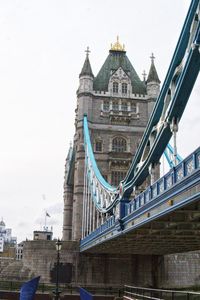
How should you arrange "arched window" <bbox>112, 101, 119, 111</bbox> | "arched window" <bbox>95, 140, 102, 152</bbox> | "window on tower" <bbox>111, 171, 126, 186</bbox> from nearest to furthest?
"window on tower" <bbox>111, 171, 126, 186</bbox> < "arched window" <bbox>95, 140, 102, 152</bbox> < "arched window" <bbox>112, 101, 119, 111</bbox>

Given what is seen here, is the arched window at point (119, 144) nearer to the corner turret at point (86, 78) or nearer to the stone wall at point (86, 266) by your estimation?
the corner turret at point (86, 78)

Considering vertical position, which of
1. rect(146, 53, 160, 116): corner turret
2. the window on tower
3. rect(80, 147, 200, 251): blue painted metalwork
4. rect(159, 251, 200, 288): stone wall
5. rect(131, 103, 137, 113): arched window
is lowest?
rect(159, 251, 200, 288): stone wall

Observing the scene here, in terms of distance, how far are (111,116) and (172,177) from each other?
3795 cm

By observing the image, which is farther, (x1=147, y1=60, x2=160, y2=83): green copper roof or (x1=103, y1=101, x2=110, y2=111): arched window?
(x1=147, y1=60, x2=160, y2=83): green copper roof

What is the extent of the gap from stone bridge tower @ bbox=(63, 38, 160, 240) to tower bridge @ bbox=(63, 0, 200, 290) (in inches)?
4.4

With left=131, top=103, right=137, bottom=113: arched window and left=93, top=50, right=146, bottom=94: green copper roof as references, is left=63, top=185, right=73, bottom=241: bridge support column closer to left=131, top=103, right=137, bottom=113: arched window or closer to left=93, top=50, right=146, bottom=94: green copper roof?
left=131, top=103, right=137, bottom=113: arched window

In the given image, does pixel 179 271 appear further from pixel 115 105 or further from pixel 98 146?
pixel 115 105

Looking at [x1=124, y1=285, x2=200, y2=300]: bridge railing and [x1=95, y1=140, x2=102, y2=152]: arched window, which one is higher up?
[x1=95, y1=140, x2=102, y2=152]: arched window

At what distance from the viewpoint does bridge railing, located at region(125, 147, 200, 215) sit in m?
11.3

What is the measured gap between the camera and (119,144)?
5044cm

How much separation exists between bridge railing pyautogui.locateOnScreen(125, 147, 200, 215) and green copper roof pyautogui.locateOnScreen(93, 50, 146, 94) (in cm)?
3723

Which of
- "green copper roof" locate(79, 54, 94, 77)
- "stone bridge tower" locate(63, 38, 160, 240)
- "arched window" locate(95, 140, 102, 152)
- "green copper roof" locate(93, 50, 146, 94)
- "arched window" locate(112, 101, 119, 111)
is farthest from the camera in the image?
"green copper roof" locate(93, 50, 146, 94)

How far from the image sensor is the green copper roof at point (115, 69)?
54.1 metres

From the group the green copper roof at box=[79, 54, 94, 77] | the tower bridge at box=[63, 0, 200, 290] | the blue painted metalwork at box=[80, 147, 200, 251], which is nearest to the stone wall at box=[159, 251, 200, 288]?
the tower bridge at box=[63, 0, 200, 290]
